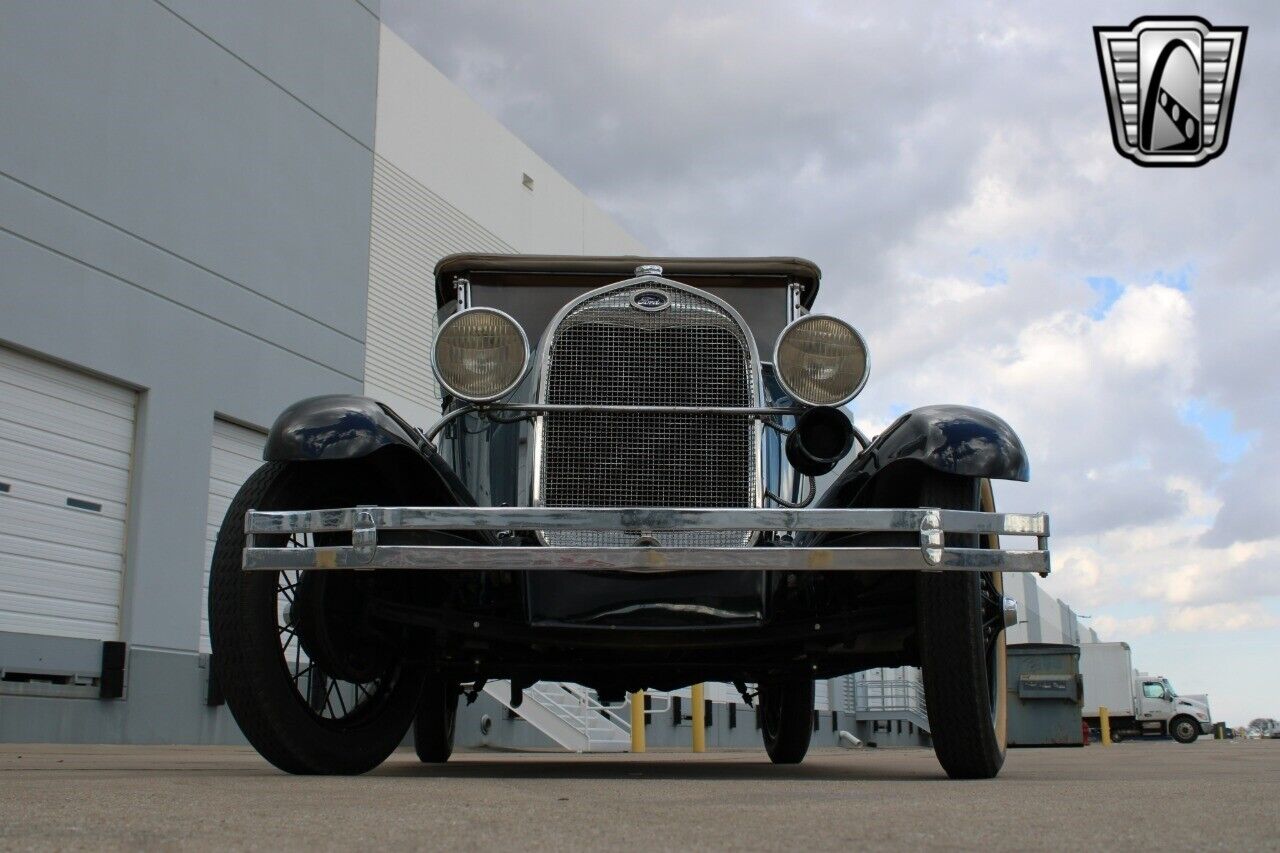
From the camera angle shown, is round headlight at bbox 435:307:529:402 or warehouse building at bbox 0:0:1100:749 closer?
round headlight at bbox 435:307:529:402

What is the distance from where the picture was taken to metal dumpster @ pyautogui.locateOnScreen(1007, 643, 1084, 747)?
72.6ft

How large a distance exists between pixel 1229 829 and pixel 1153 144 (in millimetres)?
5866

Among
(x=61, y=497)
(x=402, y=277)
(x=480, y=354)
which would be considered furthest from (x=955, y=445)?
(x=402, y=277)

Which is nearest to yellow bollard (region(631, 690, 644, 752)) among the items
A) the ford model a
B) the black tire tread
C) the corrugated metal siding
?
the black tire tread

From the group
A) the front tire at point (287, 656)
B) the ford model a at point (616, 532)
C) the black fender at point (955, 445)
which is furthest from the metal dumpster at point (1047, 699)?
the front tire at point (287, 656)

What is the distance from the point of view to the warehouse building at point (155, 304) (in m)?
→ 12.3

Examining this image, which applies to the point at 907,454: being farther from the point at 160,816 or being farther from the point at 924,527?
the point at 160,816

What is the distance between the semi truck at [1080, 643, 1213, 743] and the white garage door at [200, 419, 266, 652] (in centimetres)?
2515

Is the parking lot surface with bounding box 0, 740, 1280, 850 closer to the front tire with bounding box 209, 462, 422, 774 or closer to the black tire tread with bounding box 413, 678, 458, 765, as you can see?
the front tire with bounding box 209, 462, 422, 774

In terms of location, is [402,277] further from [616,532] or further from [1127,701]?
[1127,701]

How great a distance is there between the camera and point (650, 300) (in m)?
4.57

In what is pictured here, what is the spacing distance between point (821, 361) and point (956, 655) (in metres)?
1.07

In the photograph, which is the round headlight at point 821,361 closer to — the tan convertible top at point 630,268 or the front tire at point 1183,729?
the tan convertible top at point 630,268

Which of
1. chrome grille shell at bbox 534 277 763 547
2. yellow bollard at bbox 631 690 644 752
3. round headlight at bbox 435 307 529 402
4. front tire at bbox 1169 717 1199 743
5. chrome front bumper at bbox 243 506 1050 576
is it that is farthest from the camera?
front tire at bbox 1169 717 1199 743
